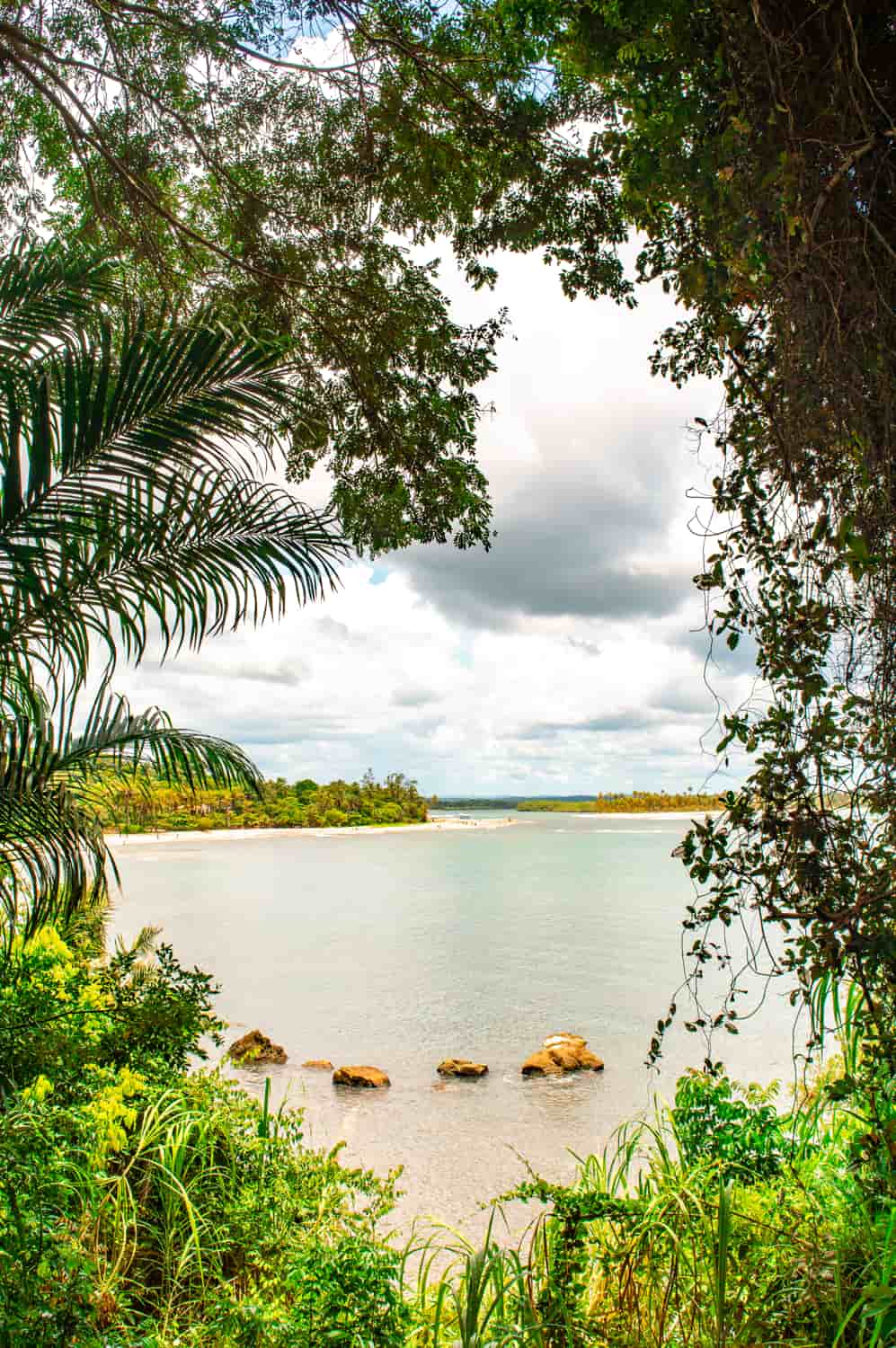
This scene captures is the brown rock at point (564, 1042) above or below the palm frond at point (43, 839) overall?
below

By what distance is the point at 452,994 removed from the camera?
51.5 ft

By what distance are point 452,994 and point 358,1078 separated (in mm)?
6073

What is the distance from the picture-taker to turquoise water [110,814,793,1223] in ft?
27.2

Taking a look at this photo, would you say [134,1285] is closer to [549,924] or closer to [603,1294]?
[603,1294]

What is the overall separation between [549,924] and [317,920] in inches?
255

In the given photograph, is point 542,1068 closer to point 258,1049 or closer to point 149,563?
point 258,1049

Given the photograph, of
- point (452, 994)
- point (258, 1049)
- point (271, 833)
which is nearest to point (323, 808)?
point (271, 833)

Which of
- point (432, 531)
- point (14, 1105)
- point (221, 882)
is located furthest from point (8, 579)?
point (221, 882)

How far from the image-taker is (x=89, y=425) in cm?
274

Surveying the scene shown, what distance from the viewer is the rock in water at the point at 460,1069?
1048 cm

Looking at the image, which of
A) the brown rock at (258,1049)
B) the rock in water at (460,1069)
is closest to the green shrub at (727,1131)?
the brown rock at (258,1049)

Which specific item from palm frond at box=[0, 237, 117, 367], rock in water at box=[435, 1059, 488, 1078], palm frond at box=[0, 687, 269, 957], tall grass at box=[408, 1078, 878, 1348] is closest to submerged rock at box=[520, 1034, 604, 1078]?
rock in water at box=[435, 1059, 488, 1078]

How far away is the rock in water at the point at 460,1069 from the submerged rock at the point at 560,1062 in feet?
1.77

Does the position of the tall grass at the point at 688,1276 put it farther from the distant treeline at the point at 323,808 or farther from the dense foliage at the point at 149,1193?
the distant treeline at the point at 323,808
